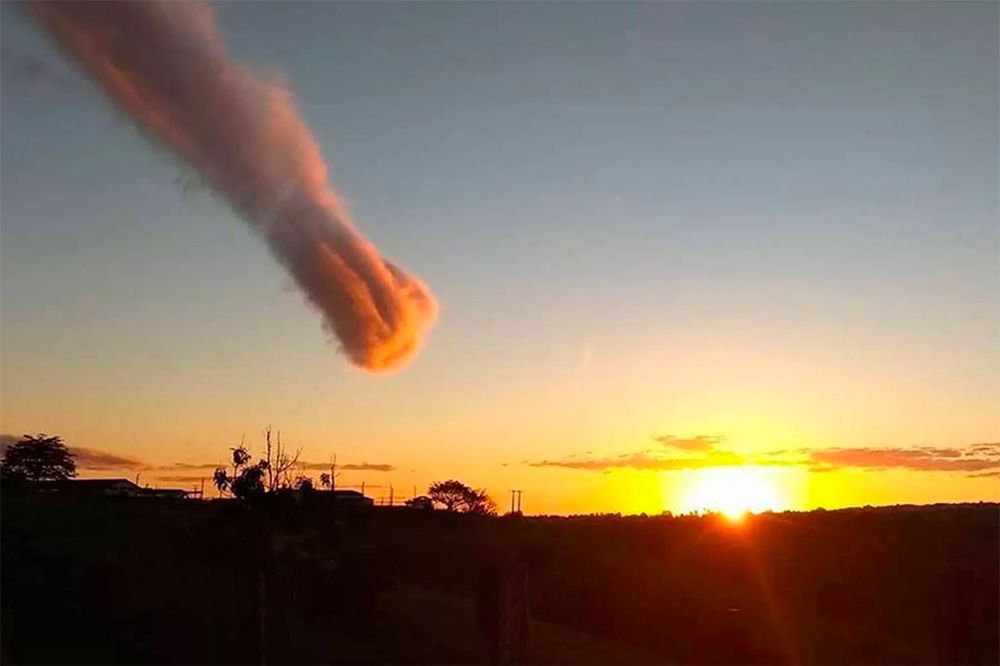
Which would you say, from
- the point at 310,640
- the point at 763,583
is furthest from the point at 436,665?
the point at 763,583

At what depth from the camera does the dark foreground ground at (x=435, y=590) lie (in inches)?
1235

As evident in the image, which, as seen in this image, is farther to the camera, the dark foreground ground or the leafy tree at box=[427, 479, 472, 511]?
the leafy tree at box=[427, 479, 472, 511]

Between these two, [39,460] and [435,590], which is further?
[39,460]

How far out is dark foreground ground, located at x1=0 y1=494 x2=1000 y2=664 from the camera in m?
31.4

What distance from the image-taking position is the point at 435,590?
4681 centimetres

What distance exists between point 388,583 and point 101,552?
28.2ft

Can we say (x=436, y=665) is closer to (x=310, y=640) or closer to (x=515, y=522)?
(x=310, y=640)

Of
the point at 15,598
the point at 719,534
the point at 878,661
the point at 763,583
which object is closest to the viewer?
the point at 15,598

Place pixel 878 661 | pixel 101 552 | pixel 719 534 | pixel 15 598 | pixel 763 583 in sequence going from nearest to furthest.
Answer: pixel 15 598 → pixel 101 552 → pixel 878 661 → pixel 763 583 → pixel 719 534

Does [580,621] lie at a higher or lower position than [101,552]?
lower

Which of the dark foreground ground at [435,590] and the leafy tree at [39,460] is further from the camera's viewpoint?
the leafy tree at [39,460]

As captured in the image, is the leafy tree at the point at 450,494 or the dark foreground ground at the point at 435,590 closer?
the dark foreground ground at the point at 435,590

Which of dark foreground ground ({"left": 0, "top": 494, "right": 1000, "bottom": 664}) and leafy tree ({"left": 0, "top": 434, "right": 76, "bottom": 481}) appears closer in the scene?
dark foreground ground ({"left": 0, "top": 494, "right": 1000, "bottom": 664})

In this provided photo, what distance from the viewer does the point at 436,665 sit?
32.8 meters
